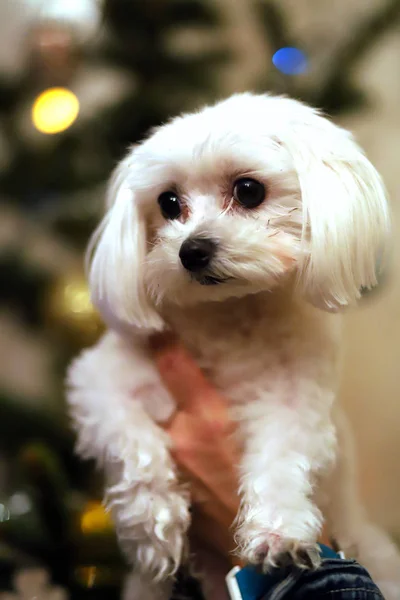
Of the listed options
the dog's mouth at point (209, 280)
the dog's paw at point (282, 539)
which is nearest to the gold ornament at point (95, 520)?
the dog's paw at point (282, 539)

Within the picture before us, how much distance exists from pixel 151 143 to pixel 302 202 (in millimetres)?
234

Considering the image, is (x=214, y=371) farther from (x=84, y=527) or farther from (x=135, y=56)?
(x=135, y=56)

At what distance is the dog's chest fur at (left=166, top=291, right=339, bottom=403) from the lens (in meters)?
0.69

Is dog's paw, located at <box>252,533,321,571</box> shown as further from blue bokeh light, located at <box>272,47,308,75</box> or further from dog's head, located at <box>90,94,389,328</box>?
blue bokeh light, located at <box>272,47,308,75</box>

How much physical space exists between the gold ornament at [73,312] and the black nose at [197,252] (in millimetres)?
438

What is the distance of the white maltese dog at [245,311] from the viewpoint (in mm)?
605

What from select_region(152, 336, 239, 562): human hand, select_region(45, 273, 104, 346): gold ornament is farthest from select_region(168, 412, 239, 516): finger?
select_region(45, 273, 104, 346): gold ornament

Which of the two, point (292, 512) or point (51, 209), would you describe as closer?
point (292, 512)

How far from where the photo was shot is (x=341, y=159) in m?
0.63

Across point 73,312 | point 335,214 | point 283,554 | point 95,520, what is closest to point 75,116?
point 73,312

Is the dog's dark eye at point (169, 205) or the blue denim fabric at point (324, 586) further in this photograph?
the dog's dark eye at point (169, 205)

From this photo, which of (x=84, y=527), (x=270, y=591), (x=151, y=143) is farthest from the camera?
(x=84, y=527)

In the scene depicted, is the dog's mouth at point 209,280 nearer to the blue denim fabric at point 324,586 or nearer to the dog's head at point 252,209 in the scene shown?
the dog's head at point 252,209

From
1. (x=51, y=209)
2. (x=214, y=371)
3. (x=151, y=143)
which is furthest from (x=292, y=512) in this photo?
(x=51, y=209)
